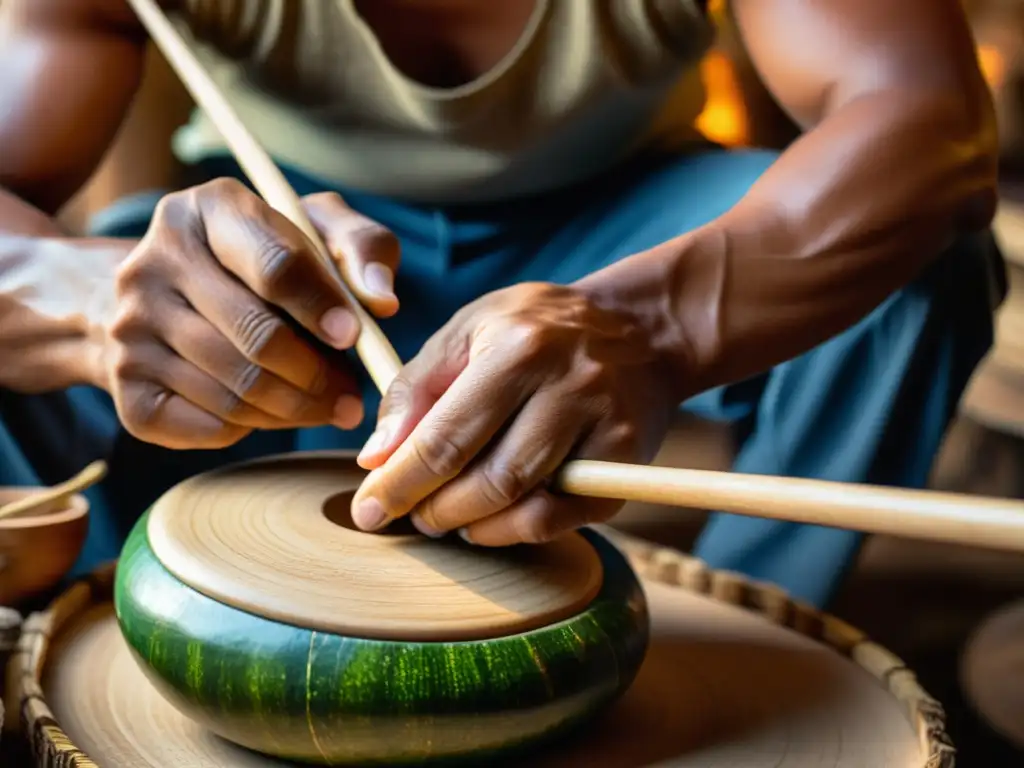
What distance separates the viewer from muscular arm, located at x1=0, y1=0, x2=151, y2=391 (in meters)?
1.00

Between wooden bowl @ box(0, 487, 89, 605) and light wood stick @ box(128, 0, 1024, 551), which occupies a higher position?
light wood stick @ box(128, 0, 1024, 551)

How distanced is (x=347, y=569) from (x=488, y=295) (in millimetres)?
217

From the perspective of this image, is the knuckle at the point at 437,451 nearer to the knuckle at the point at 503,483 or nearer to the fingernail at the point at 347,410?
the knuckle at the point at 503,483

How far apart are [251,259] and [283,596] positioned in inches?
9.9

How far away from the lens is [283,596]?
690mm

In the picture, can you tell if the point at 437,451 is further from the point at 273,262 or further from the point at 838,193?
the point at 838,193

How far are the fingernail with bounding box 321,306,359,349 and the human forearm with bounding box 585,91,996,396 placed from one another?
0.65 feet

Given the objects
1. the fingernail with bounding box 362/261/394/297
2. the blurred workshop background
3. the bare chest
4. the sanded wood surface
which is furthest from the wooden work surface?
the bare chest

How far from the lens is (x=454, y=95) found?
115cm

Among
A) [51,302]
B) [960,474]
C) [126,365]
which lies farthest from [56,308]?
[960,474]

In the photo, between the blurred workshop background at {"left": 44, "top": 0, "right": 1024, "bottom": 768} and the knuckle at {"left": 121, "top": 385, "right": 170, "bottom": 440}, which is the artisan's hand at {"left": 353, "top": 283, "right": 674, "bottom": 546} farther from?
the blurred workshop background at {"left": 44, "top": 0, "right": 1024, "bottom": 768}

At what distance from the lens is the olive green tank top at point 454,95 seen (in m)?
1.17

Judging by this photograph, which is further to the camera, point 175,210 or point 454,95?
point 454,95

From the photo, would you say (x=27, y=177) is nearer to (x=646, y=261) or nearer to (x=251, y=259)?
(x=251, y=259)
